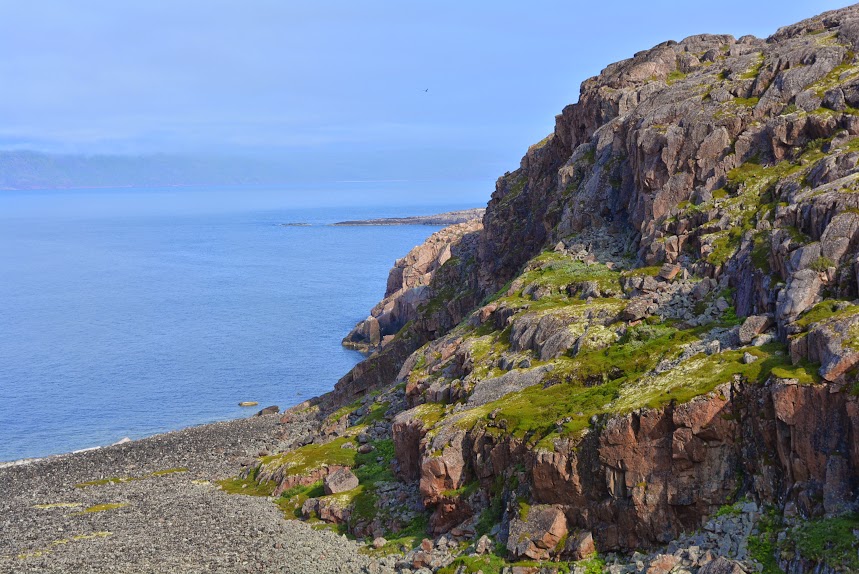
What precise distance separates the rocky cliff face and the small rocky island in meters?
0.16

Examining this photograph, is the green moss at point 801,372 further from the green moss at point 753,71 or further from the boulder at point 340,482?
the green moss at point 753,71

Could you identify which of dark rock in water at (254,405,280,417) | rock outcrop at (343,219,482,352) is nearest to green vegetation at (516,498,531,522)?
dark rock in water at (254,405,280,417)

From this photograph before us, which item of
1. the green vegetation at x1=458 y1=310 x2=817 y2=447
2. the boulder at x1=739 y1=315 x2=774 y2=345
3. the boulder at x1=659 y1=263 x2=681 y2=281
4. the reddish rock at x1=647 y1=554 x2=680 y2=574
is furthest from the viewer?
the boulder at x1=659 y1=263 x2=681 y2=281

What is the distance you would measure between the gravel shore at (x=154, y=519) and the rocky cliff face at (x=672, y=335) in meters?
9.74

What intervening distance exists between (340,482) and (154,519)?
45.7 feet

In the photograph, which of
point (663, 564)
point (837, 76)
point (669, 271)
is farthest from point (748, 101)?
point (663, 564)

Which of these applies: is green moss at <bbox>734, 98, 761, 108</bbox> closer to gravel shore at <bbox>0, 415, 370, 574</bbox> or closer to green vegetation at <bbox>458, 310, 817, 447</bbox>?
green vegetation at <bbox>458, 310, 817, 447</bbox>

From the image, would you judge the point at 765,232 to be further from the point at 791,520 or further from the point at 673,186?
the point at 791,520

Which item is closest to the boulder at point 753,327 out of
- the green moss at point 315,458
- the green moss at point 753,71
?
the green moss at point 315,458

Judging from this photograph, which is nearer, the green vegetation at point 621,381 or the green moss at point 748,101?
the green vegetation at point 621,381

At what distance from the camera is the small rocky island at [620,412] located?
41156 mm

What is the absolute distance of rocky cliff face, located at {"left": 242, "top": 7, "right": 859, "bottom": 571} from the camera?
4169 centimetres

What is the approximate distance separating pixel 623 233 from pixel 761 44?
28.2 metres

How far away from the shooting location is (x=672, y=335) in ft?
180
